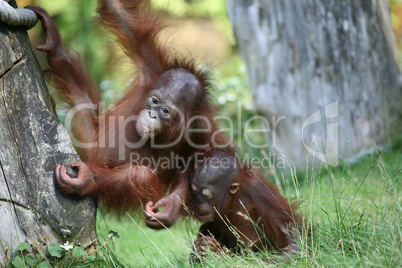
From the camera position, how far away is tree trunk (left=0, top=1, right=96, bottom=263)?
247 centimetres

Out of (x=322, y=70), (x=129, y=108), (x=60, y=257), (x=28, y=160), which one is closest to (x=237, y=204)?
(x=129, y=108)

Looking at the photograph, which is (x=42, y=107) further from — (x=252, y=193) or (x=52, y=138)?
(x=252, y=193)

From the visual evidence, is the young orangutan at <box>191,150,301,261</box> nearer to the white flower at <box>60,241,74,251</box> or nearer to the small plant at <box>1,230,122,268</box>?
the small plant at <box>1,230,122,268</box>

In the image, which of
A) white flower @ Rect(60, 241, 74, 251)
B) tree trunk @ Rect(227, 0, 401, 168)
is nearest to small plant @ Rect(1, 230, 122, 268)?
white flower @ Rect(60, 241, 74, 251)

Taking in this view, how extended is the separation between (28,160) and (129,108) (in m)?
1.11

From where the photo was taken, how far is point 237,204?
320 centimetres

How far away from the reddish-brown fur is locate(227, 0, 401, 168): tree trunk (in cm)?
190

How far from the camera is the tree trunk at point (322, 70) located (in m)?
4.96

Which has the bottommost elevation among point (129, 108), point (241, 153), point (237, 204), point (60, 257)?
point (241, 153)

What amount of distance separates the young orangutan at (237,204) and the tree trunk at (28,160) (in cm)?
82

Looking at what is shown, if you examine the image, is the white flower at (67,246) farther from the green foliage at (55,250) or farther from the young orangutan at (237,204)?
the young orangutan at (237,204)

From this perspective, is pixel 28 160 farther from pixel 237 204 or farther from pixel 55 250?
pixel 237 204

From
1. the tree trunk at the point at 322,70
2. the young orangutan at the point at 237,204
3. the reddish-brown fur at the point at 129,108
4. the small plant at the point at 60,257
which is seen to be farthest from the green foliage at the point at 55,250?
the tree trunk at the point at 322,70

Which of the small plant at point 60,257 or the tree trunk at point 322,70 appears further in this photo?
the tree trunk at point 322,70
